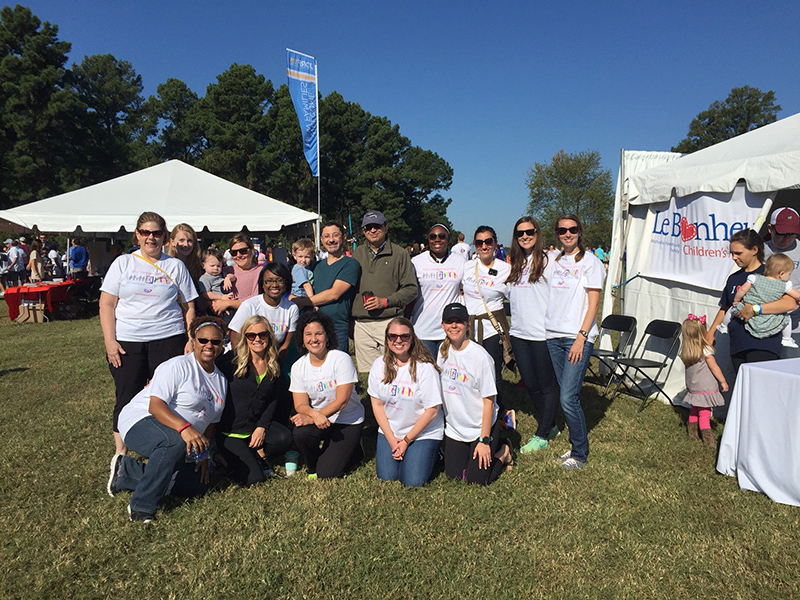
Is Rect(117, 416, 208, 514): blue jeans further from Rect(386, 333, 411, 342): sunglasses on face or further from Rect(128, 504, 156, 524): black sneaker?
Rect(386, 333, 411, 342): sunglasses on face

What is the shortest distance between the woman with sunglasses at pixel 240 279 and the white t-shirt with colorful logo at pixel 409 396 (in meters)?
1.55

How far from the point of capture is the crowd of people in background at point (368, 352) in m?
3.46

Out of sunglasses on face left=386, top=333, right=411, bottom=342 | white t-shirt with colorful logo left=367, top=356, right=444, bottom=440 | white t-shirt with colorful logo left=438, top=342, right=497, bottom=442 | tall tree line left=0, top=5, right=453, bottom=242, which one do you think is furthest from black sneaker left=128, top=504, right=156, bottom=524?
tall tree line left=0, top=5, right=453, bottom=242

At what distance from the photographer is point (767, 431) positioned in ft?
10.9

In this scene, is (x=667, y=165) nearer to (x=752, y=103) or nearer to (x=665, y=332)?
(x=665, y=332)

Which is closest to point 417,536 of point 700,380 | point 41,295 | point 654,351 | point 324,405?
point 324,405

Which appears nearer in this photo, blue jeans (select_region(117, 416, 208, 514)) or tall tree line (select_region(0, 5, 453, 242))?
blue jeans (select_region(117, 416, 208, 514))

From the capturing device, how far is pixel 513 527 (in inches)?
121

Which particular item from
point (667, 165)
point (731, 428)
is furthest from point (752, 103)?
point (731, 428)

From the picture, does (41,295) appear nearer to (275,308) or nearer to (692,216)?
(275,308)

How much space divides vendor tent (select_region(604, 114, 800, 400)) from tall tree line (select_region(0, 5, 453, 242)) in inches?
1363

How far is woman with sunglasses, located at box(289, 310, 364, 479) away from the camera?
12.2 ft

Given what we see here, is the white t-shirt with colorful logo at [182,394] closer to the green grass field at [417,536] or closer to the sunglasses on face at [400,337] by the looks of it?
the green grass field at [417,536]

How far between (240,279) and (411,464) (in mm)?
2242
